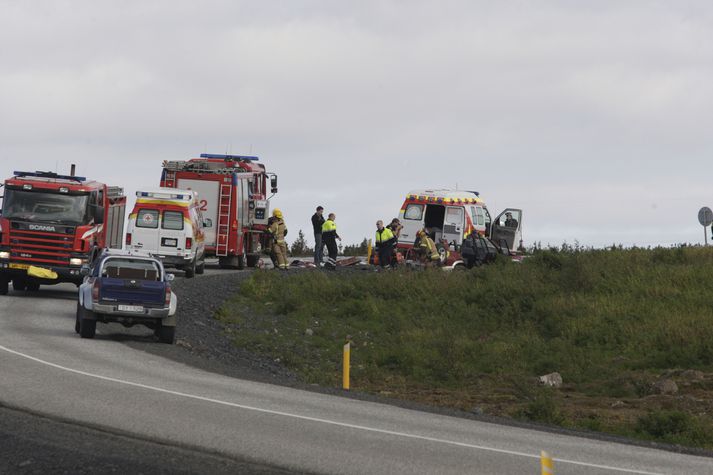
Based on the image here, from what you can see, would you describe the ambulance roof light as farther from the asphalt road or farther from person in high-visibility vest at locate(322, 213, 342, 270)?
the asphalt road

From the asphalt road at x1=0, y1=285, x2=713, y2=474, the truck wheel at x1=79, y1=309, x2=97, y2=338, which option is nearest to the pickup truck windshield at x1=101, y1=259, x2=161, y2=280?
the truck wheel at x1=79, y1=309, x2=97, y2=338

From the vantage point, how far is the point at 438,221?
40.2 m

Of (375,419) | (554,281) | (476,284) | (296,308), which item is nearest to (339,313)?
(296,308)

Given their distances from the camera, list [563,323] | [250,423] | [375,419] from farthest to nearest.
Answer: [563,323] < [375,419] < [250,423]

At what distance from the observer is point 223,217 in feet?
128

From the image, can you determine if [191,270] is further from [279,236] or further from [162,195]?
[279,236]

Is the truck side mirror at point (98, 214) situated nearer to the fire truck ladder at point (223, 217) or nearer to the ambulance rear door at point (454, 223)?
the fire truck ladder at point (223, 217)

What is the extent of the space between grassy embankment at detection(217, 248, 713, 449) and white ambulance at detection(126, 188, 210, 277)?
2477mm

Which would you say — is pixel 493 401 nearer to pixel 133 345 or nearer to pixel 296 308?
pixel 133 345

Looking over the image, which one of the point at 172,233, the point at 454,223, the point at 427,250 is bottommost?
the point at 427,250

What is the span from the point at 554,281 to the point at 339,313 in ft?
20.3

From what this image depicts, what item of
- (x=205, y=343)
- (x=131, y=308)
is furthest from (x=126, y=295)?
(x=205, y=343)

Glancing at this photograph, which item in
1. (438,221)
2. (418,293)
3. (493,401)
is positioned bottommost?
(493,401)

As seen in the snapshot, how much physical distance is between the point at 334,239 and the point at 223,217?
3636 millimetres
